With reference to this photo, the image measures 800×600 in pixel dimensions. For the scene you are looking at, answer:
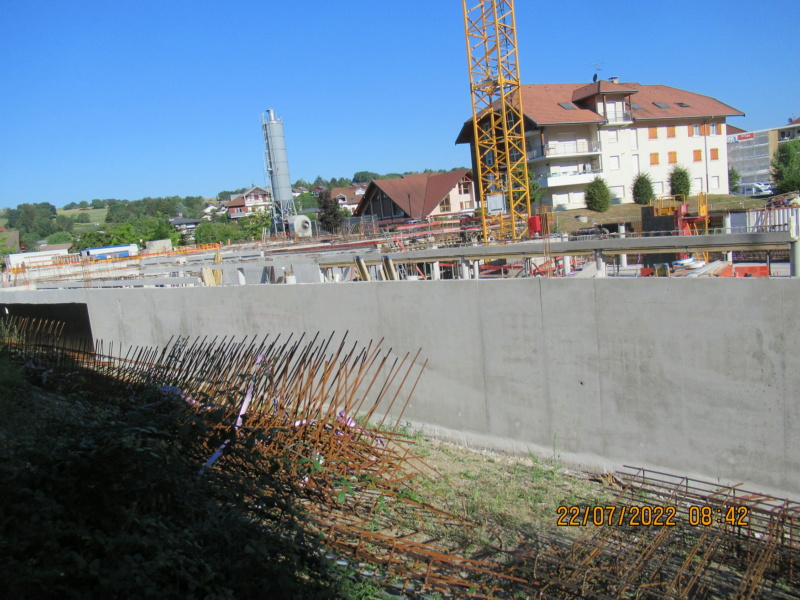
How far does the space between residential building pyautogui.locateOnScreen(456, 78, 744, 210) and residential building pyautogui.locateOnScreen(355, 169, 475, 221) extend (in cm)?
366

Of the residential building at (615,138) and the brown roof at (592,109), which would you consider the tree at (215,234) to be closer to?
the brown roof at (592,109)

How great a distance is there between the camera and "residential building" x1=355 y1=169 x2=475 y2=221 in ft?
175

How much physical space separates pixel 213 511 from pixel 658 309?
488 cm

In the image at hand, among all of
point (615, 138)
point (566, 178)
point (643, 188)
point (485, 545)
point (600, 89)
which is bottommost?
point (485, 545)

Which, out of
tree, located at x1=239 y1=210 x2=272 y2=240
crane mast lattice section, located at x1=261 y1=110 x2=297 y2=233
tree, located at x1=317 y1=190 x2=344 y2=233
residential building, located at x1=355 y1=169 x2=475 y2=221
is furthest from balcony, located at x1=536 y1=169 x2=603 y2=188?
tree, located at x1=239 y1=210 x2=272 y2=240

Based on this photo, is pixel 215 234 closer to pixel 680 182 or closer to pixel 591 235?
pixel 680 182

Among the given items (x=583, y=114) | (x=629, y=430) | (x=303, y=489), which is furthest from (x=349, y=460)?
(x=583, y=114)

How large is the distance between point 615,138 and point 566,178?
19.2ft

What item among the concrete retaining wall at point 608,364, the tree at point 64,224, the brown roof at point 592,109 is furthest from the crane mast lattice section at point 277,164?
the tree at point 64,224

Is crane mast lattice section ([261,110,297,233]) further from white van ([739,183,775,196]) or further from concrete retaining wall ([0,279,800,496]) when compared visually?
concrete retaining wall ([0,279,800,496])

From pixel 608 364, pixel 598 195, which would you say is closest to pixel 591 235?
pixel 608 364

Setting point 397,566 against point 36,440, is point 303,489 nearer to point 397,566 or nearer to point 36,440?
point 397,566

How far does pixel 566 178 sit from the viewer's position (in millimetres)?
49094

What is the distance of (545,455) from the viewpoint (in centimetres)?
758
